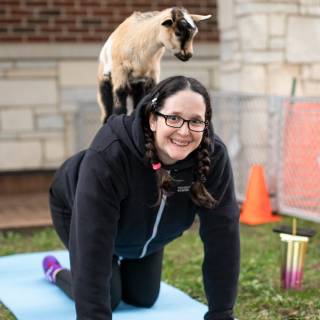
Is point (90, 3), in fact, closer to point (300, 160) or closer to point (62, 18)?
point (62, 18)

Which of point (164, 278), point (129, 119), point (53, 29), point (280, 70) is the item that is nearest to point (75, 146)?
point (53, 29)

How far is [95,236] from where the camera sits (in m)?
2.57

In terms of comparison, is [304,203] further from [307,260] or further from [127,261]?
[127,261]

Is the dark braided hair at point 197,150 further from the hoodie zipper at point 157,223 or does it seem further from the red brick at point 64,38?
the red brick at point 64,38

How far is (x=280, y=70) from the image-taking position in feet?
21.2

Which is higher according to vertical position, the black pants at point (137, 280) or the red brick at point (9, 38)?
the red brick at point (9, 38)

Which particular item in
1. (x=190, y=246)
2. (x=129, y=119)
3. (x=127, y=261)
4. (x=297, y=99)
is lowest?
(x=190, y=246)

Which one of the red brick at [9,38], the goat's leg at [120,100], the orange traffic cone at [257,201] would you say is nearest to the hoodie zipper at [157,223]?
the goat's leg at [120,100]

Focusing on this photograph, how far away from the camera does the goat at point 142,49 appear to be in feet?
9.71

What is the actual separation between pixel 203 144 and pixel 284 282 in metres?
1.63

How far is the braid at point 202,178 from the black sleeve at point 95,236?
32cm

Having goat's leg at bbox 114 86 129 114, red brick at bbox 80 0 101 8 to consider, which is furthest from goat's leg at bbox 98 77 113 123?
red brick at bbox 80 0 101 8

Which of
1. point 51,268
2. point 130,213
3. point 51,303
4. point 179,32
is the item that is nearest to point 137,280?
point 51,303

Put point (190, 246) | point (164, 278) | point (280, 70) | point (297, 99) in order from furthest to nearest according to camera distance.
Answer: point (280, 70), point (297, 99), point (190, 246), point (164, 278)
